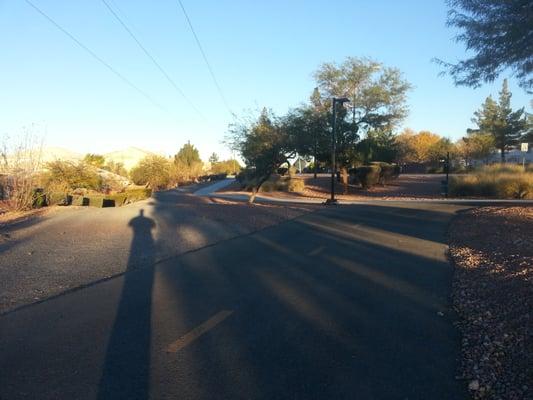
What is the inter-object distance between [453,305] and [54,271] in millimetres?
6787

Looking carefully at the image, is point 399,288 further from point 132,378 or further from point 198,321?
point 132,378

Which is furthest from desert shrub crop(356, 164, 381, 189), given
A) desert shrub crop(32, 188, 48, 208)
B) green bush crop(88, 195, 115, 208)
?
desert shrub crop(32, 188, 48, 208)

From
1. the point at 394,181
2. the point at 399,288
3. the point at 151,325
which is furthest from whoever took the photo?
the point at 394,181

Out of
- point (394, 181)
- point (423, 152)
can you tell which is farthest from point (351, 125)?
point (423, 152)

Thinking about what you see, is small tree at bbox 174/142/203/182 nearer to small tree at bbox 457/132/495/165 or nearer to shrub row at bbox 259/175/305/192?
shrub row at bbox 259/175/305/192

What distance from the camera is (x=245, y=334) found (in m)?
5.66

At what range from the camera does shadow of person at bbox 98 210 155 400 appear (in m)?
4.30

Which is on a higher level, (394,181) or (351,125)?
(351,125)

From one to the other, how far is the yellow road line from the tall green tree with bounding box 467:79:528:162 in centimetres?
6094

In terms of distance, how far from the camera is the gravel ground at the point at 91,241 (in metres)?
8.49

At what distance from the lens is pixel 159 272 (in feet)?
30.0

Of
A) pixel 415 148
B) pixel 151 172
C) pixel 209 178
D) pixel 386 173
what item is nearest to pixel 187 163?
pixel 209 178

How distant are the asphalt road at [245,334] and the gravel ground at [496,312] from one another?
218mm

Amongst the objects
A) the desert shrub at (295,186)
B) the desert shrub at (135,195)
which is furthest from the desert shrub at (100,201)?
the desert shrub at (295,186)
